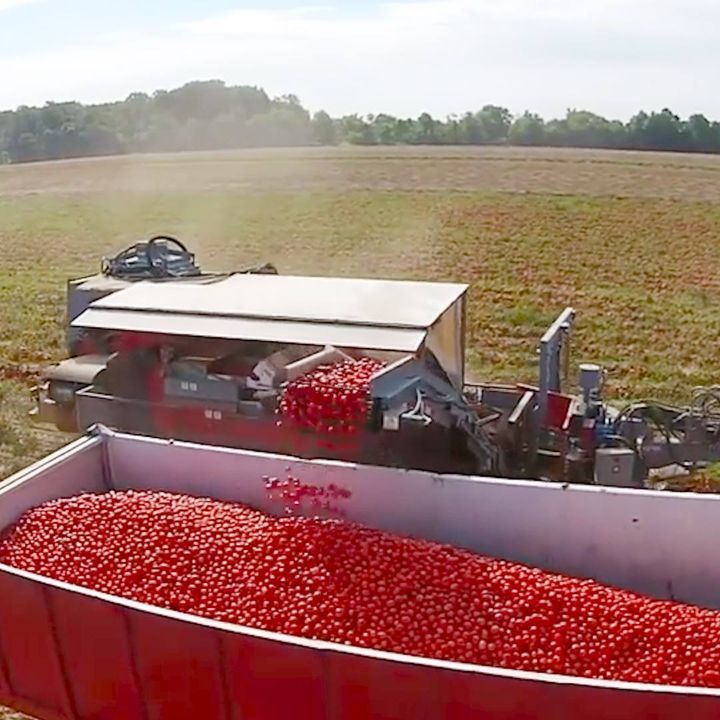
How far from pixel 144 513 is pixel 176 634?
1077 millimetres

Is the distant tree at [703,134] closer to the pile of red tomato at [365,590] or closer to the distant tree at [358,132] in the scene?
the distant tree at [358,132]

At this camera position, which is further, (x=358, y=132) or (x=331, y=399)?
(x=358, y=132)

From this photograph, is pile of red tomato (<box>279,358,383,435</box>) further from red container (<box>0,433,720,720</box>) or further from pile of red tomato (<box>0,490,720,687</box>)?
pile of red tomato (<box>0,490,720,687</box>)

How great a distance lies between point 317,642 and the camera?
2.94 metres

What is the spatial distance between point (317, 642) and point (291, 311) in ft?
8.60

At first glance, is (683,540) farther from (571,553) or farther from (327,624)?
(327,624)

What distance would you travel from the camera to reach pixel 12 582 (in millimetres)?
3352

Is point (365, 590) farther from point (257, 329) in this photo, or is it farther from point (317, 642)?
point (257, 329)

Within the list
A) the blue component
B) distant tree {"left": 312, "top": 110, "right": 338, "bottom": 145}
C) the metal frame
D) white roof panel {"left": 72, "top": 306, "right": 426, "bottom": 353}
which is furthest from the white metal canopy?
distant tree {"left": 312, "top": 110, "right": 338, "bottom": 145}

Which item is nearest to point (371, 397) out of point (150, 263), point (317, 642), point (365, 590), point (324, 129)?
point (365, 590)

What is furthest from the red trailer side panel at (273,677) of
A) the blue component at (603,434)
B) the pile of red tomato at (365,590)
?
the blue component at (603,434)

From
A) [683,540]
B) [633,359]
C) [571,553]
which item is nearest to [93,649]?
[571,553]

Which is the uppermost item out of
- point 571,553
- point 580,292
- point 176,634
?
point 176,634

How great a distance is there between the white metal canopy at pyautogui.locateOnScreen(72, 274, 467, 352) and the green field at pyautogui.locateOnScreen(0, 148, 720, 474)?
180 cm
